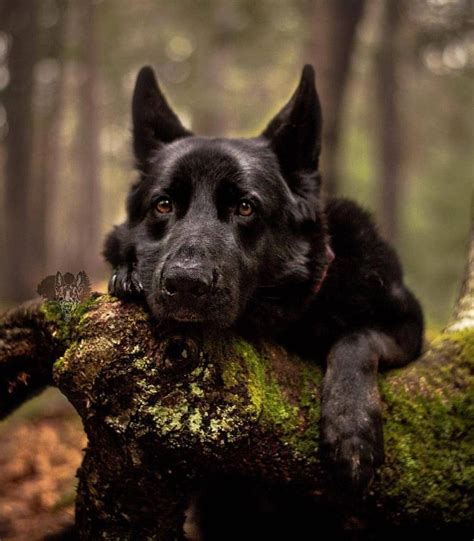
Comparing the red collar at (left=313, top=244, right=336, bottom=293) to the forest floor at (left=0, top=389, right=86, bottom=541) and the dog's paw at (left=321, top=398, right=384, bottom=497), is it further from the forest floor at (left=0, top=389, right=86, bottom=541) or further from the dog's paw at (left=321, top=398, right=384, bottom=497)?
the forest floor at (left=0, top=389, right=86, bottom=541)

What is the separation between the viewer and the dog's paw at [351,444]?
102 inches

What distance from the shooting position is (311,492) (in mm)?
2715

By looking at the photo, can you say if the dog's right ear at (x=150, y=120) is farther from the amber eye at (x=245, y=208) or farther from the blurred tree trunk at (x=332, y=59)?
the blurred tree trunk at (x=332, y=59)

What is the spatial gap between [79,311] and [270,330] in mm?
1102

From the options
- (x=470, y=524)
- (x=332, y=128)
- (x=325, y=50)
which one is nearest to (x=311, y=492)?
(x=470, y=524)

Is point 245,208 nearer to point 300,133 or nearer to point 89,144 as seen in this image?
point 300,133

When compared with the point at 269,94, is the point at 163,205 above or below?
below

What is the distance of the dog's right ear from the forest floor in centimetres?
237

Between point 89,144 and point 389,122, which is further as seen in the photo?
point 89,144

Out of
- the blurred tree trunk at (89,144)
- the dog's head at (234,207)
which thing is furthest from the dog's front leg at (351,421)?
the blurred tree trunk at (89,144)

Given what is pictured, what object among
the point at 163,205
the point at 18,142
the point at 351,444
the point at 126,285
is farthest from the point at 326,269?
the point at 18,142

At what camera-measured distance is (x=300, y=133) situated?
3574mm

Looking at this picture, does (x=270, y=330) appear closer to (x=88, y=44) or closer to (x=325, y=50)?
(x=325, y=50)

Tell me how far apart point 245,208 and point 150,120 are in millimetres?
999
